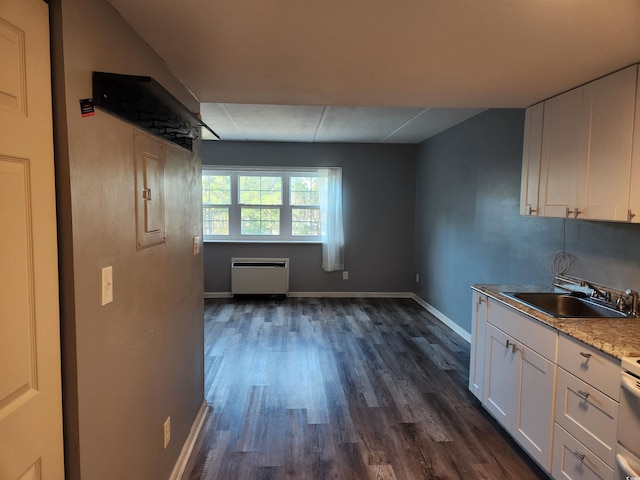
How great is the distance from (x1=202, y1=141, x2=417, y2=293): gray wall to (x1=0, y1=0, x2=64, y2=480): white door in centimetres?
481

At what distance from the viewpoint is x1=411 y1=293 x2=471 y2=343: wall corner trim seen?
13.5 ft

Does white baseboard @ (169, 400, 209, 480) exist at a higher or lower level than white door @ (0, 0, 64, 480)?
lower

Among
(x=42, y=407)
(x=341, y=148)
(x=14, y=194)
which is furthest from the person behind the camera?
(x=341, y=148)

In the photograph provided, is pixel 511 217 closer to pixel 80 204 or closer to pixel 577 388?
pixel 577 388

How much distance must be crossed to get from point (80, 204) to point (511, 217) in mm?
3289

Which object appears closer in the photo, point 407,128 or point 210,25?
point 210,25

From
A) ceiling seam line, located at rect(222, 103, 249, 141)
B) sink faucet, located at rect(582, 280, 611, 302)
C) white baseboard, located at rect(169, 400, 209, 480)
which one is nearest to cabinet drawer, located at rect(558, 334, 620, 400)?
sink faucet, located at rect(582, 280, 611, 302)

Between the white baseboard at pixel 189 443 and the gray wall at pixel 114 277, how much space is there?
0.24ft

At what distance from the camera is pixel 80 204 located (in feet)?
3.53

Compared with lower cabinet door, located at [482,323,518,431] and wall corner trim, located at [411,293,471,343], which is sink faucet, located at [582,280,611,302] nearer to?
lower cabinet door, located at [482,323,518,431]

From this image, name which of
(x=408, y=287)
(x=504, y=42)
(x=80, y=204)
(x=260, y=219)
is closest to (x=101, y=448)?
(x=80, y=204)

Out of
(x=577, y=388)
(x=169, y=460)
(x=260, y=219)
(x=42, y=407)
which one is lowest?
(x=169, y=460)

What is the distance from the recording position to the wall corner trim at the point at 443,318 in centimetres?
413

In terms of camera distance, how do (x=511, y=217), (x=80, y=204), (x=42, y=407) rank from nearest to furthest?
(x=42, y=407)
(x=80, y=204)
(x=511, y=217)
